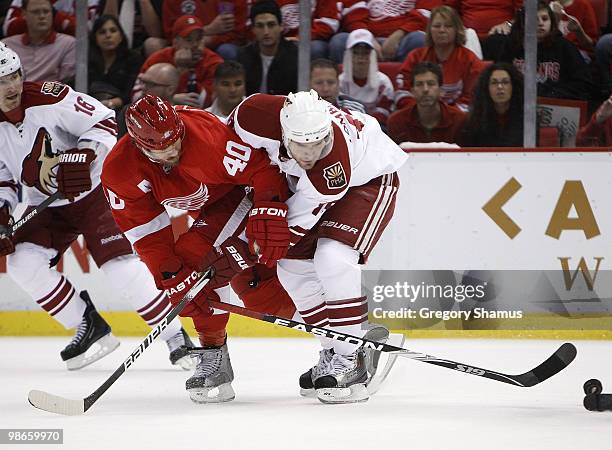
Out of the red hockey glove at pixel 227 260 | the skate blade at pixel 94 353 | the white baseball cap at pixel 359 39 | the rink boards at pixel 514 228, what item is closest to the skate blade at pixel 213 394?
the red hockey glove at pixel 227 260

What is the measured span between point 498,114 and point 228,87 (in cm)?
134

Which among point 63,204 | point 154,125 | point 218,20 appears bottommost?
point 63,204

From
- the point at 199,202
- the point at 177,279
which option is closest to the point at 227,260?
the point at 177,279

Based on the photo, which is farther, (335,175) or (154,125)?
(335,175)

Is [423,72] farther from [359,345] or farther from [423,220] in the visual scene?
[359,345]

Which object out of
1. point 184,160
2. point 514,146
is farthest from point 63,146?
point 514,146

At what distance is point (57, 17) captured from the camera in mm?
5863

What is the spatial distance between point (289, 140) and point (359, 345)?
661 millimetres

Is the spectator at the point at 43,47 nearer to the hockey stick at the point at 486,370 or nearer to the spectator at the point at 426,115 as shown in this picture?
the spectator at the point at 426,115

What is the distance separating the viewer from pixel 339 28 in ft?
18.8

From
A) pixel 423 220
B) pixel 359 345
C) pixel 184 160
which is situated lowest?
pixel 423 220

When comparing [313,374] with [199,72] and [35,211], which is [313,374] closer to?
[35,211]

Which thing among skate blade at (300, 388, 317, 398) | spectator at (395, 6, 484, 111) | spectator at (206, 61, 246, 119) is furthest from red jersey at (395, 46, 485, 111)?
skate blade at (300, 388, 317, 398)

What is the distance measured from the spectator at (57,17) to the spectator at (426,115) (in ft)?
5.52
